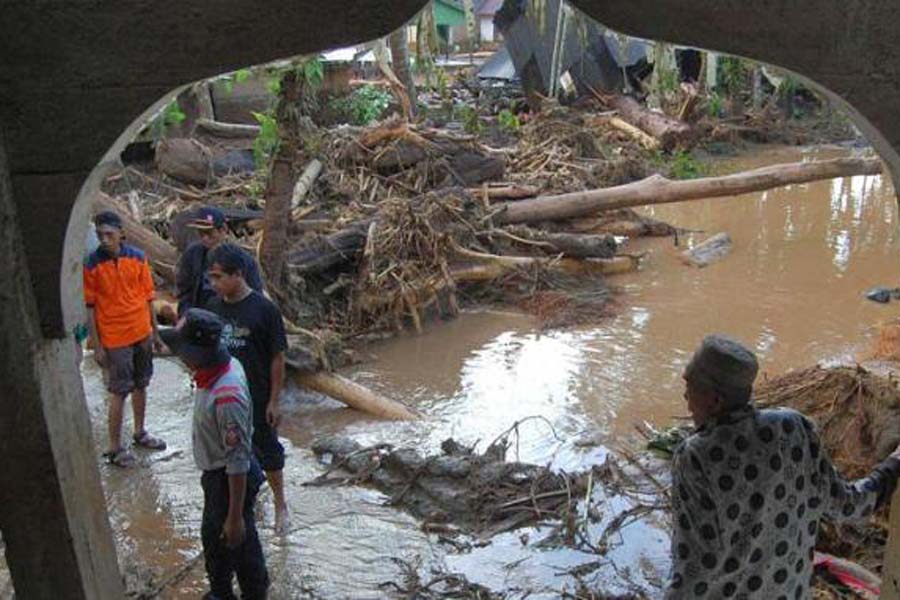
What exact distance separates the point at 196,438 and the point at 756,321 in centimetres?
719

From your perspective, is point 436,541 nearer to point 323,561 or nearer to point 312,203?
point 323,561

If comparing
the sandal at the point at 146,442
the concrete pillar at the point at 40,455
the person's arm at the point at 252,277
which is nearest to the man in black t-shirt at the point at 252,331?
the person's arm at the point at 252,277

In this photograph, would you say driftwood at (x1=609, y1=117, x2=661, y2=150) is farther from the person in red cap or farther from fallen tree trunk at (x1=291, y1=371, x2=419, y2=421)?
the person in red cap

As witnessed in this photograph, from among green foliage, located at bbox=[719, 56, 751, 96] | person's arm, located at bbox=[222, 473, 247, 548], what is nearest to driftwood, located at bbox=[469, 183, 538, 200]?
person's arm, located at bbox=[222, 473, 247, 548]

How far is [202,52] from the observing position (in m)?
2.50

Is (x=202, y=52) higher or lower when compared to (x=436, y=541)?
higher

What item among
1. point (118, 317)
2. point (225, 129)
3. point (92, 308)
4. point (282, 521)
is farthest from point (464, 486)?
point (225, 129)

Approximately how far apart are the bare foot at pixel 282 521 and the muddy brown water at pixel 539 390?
0.06m

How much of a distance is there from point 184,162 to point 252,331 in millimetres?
8635

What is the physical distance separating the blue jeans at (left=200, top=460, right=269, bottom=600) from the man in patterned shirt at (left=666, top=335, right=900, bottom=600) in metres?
2.09

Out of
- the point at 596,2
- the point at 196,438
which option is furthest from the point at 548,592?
the point at 596,2

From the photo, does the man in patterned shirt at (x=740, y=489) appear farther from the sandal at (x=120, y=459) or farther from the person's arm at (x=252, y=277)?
the sandal at (x=120, y=459)

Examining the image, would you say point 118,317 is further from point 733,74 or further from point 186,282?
point 733,74

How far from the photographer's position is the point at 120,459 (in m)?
5.88
